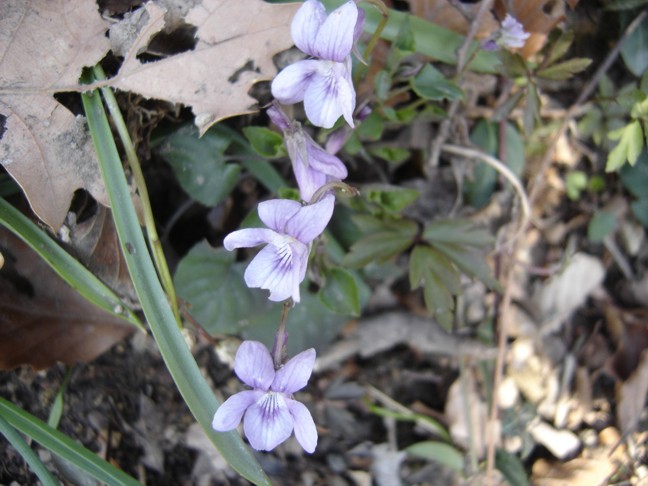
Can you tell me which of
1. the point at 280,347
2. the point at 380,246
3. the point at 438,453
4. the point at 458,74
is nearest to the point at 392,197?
the point at 380,246

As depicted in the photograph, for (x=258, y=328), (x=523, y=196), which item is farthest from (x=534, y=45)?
(x=258, y=328)

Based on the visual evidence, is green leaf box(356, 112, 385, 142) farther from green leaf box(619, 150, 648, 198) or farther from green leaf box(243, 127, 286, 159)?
green leaf box(619, 150, 648, 198)

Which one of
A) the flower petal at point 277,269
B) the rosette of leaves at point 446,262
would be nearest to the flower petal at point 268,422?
the flower petal at point 277,269

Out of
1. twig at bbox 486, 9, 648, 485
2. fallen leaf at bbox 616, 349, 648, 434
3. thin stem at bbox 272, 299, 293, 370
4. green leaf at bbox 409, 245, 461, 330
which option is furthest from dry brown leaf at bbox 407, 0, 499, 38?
fallen leaf at bbox 616, 349, 648, 434

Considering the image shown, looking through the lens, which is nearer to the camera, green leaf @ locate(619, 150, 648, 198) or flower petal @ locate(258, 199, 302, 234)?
flower petal @ locate(258, 199, 302, 234)

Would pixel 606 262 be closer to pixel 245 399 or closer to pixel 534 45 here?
pixel 534 45

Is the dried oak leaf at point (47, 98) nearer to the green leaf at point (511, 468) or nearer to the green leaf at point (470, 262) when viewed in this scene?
the green leaf at point (470, 262)
